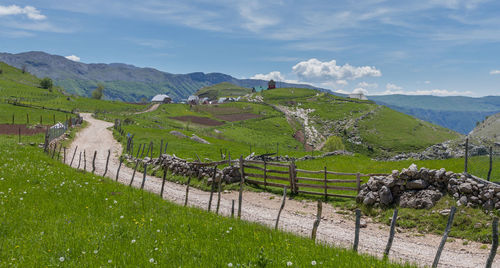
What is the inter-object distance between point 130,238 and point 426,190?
17325 millimetres

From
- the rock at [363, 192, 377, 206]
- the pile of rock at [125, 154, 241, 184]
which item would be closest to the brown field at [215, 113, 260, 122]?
the pile of rock at [125, 154, 241, 184]

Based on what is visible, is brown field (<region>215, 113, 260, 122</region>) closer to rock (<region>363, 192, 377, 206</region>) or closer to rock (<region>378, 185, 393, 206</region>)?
rock (<region>363, 192, 377, 206</region>)

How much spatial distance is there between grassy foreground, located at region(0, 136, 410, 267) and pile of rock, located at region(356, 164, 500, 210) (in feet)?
38.9

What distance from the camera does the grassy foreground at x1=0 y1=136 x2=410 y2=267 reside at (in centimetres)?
695

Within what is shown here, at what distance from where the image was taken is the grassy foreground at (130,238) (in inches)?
274

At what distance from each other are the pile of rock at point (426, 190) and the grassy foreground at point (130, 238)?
11.9 m

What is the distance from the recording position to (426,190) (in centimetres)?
1839

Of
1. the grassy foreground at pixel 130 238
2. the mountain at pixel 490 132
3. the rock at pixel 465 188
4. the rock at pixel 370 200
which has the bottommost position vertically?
the rock at pixel 370 200

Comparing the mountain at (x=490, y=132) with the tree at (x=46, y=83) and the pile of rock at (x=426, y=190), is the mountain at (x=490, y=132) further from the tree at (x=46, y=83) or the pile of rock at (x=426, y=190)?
the tree at (x=46, y=83)

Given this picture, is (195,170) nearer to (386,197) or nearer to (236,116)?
(386,197)

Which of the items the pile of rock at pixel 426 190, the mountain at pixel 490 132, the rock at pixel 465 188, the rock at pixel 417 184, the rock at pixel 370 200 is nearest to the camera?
the pile of rock at pixel 426 190

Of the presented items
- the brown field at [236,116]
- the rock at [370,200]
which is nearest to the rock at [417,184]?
the rock at [370,200]

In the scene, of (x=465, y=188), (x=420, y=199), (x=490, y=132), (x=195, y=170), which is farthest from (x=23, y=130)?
(x=490, y=132)

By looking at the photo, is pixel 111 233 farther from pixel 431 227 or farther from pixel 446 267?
pixel 431 227
